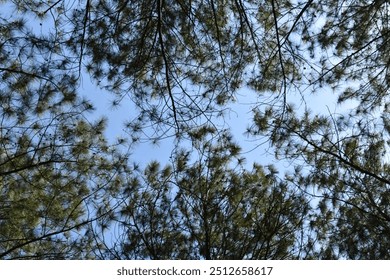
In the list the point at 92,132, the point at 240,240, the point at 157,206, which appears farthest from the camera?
the point at 92,132

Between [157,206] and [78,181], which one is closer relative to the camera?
[157,206]

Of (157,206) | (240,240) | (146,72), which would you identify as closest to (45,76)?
(146,72)

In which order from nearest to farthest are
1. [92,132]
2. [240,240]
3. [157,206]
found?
[240,240] → [157,206] → [92,132]

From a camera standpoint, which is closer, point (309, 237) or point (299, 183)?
point (309, 237)

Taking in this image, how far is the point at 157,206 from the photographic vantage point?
469 cm

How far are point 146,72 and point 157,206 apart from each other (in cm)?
125

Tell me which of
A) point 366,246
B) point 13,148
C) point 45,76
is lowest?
point 366,246

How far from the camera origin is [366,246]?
182 inches

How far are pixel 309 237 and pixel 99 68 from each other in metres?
2.32

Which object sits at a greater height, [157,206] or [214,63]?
[214,63]

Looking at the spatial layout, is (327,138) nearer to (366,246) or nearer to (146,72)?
(366,246)

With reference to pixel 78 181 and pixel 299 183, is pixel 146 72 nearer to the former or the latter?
pixel 78 181

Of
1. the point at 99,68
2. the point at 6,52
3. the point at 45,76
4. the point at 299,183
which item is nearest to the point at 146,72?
the point at 99,68

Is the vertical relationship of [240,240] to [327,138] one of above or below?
below
